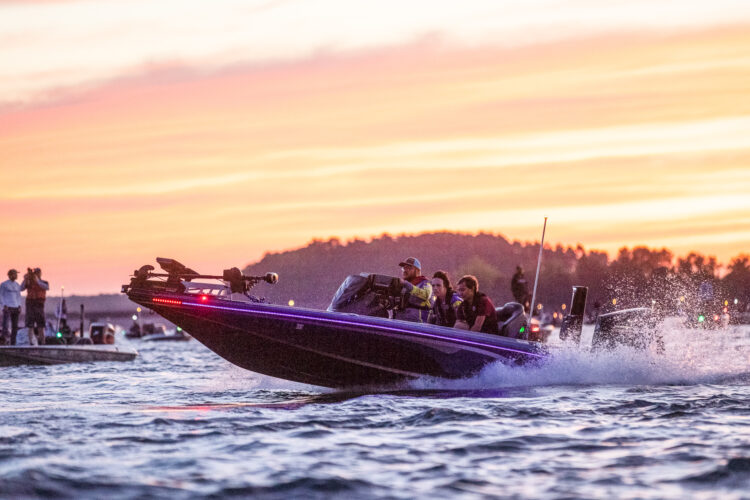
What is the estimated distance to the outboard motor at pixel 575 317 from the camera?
45.9 feet

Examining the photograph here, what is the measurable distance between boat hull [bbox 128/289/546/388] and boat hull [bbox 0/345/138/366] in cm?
877

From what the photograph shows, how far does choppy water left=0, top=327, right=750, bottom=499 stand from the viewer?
6660mm

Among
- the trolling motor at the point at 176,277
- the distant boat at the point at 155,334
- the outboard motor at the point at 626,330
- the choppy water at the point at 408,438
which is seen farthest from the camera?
the distant boat at the point at 155,334

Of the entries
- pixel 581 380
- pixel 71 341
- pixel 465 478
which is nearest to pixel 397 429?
pixel 465 478

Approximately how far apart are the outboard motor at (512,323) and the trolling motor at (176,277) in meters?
3.51

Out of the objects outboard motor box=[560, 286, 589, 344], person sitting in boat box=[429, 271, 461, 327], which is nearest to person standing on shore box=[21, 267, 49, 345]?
person sitting in boat box=[429, 271, 461, 327]

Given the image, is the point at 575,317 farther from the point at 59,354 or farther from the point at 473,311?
the point at 59,354

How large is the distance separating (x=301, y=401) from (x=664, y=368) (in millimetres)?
5740

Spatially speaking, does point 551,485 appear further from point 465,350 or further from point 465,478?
point 465,350

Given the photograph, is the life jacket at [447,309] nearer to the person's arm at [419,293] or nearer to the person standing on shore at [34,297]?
the person's arm at [419,293]

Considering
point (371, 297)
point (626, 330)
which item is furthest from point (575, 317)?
point (371, 297)

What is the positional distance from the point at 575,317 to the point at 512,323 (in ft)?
3.66

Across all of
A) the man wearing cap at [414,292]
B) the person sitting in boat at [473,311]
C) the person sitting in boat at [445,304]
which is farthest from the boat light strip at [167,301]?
the person sitting in boat at [473,311]

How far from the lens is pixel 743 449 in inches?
314
